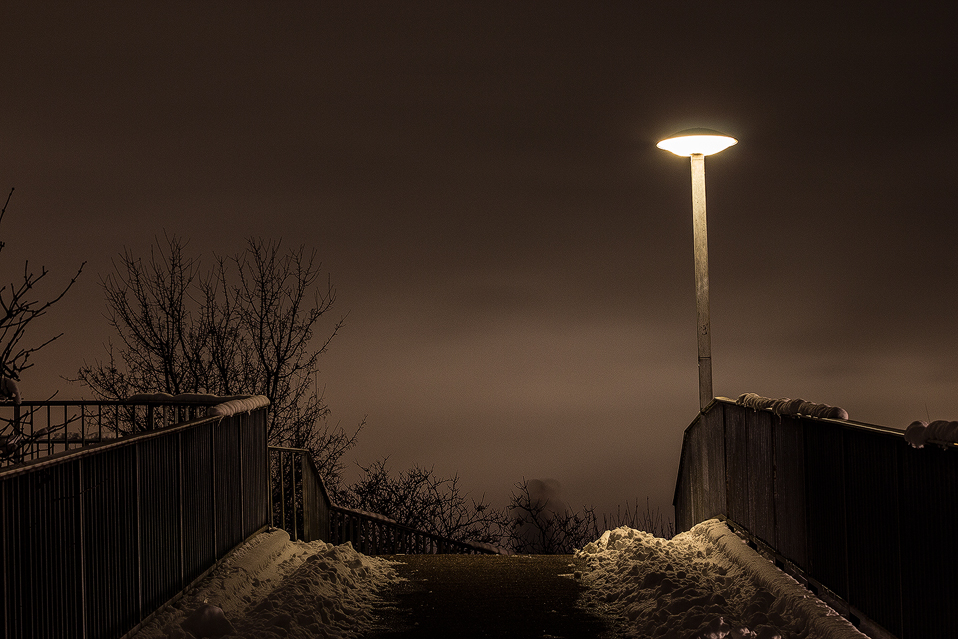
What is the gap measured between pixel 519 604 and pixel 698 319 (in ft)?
20.3

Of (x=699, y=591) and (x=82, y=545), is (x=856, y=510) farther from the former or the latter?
Result: (x=82, y=545)

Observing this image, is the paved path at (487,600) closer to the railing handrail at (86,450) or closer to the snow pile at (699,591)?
the snow pile at (699,591)

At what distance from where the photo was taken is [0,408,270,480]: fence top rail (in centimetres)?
552

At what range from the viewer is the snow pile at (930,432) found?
17.9 feet

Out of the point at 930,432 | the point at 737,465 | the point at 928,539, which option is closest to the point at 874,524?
the point at 928,539

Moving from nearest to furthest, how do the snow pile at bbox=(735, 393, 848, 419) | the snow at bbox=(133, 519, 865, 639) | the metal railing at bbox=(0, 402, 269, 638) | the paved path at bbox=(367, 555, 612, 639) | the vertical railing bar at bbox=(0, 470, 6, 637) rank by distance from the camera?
the vertical railing bar at bbox=(0, 470, 6, 637), the metal railing at bbox=(0, 402, 269, 638), the snow at bbox=(133, 519, 865, 639), the snow pile at bbox=(735, 393, 848, 419), the paved path at bbox=(367, 555, 612, 639)

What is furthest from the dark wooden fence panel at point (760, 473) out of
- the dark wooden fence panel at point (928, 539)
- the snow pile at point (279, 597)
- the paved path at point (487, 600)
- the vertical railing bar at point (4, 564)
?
the vertical railing bar at point (4, 564)

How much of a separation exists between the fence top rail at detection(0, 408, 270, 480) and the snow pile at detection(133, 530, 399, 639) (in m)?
1.36

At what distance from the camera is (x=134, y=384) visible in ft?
96.1

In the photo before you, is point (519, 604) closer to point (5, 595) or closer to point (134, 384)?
point (5, 595)

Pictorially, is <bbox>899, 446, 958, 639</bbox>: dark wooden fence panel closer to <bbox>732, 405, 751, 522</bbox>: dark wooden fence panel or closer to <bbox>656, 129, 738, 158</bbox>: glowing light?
<bbox>732, 405, 751, 522</bbox>: dark wooden fence panel

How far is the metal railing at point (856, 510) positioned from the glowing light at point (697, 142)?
4247 mm

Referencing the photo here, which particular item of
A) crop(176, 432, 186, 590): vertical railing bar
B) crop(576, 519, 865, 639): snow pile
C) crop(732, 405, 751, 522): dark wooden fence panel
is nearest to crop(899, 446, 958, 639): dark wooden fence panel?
crop(576, 519, 865, 639): snow pile

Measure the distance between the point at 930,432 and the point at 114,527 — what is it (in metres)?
5.49
